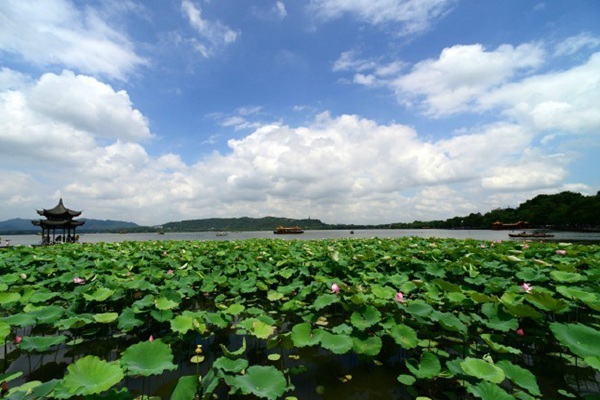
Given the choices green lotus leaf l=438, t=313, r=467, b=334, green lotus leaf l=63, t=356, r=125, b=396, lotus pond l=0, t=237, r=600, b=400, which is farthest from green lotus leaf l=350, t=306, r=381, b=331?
green lotus leaf l=63, t=356, r=125, b=396

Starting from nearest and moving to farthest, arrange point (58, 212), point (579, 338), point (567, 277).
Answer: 1. point (579, 338)
2. point (567, 277)
3. point (58, 212)

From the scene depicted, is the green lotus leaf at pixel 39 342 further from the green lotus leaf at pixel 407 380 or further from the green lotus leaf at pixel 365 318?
the green lotus leaf at pixel 407 380

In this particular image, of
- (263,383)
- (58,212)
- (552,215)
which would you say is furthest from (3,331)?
(552,215)

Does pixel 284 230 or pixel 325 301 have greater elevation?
pixel 325 301

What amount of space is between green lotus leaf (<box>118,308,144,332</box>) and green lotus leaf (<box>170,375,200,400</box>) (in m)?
1.80

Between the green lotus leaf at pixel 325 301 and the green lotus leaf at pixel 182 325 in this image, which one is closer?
the green lotus leaf at pixel 182 325

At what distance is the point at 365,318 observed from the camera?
366cm

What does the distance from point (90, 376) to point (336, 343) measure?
7.14 feet

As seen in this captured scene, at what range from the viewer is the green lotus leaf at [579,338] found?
2.69 metres

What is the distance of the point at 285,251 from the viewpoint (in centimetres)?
914

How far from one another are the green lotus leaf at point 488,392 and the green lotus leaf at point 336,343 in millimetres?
1095

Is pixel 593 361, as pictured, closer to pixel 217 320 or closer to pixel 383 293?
pixel 383 293

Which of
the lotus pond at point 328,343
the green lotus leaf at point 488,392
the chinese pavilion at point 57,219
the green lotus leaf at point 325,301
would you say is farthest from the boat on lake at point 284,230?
the green lotus leaf at point 488,392

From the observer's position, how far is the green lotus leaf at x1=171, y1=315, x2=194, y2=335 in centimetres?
339
